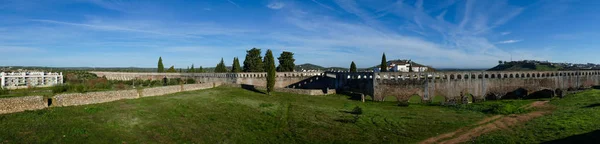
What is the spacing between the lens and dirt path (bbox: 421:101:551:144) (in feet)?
61.2

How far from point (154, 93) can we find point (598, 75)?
81.6 m

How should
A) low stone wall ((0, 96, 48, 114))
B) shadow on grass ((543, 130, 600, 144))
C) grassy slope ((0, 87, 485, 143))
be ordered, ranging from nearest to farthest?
1. grassy slope ((0, 87, 485, 143))
2. shadow on grass ((543, 130, 600, 144))
3. low stone wall ((0, 96, 48, 114))

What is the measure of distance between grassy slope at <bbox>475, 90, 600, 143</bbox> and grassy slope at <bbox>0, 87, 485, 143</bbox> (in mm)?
3086

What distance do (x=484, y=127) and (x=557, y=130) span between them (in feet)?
13.0

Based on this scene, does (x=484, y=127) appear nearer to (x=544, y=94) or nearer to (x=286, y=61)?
(x=544, y=94)

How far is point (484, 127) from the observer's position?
21875 millimetres

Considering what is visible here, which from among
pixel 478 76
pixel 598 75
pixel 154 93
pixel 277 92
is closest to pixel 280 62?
pixel 277 92

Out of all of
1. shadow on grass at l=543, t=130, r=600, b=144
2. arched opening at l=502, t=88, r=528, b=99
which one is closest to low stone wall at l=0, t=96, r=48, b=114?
shadow on grass at l=543, t=130, r=600, b=144

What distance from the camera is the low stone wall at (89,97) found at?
812 inches

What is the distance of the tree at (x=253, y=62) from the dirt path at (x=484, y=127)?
53237 millimetres

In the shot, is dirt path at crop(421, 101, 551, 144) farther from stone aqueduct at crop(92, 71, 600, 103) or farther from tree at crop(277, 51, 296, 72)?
tree at crop(277, 51, 296, 72)

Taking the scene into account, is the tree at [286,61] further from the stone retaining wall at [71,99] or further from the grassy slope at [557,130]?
the grassy slope at [557,130]

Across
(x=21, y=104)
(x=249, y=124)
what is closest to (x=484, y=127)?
(x=249, y=124)

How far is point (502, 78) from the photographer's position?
148ft
